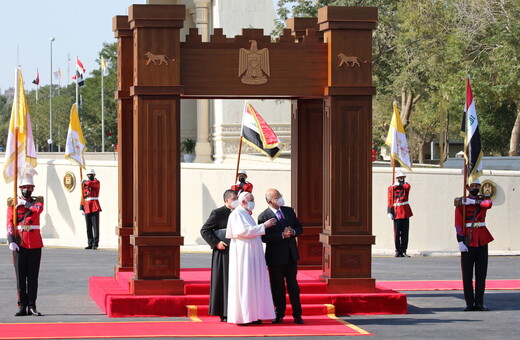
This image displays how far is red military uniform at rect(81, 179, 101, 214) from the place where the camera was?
2781cm

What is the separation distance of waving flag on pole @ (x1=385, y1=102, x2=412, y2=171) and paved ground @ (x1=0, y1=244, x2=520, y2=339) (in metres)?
2.45

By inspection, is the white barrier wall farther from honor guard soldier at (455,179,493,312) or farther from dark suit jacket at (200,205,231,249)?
dark suit jacket at (200,205,231,249)

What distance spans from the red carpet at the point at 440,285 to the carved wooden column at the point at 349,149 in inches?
126

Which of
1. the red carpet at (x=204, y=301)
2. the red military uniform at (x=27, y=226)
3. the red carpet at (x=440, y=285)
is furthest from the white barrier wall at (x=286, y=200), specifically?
the red military uniform at (x=27, y=226)

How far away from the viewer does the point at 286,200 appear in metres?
27.9

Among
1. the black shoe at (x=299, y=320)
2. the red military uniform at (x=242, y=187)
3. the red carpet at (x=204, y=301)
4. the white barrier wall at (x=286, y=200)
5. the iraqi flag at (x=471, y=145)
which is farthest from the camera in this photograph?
the white barrier wall at (x=286, y=200)

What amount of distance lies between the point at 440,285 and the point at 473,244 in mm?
3293

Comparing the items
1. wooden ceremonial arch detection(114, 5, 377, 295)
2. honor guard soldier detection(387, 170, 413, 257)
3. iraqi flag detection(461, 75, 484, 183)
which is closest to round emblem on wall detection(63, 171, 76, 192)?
honor guard soldier detection(387, 170, 413, 257)

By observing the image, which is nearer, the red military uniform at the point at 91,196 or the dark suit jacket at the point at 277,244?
the dark suit jacket at the point at 277,244

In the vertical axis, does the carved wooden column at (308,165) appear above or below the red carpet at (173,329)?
above

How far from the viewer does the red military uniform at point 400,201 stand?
25.7 m

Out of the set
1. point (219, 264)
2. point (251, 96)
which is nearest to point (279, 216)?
point (219, 264)

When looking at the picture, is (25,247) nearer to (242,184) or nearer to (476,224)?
(476,224)

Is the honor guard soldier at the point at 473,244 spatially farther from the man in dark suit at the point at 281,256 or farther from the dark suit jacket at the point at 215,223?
the dark suit jacket at the point at 215,223
